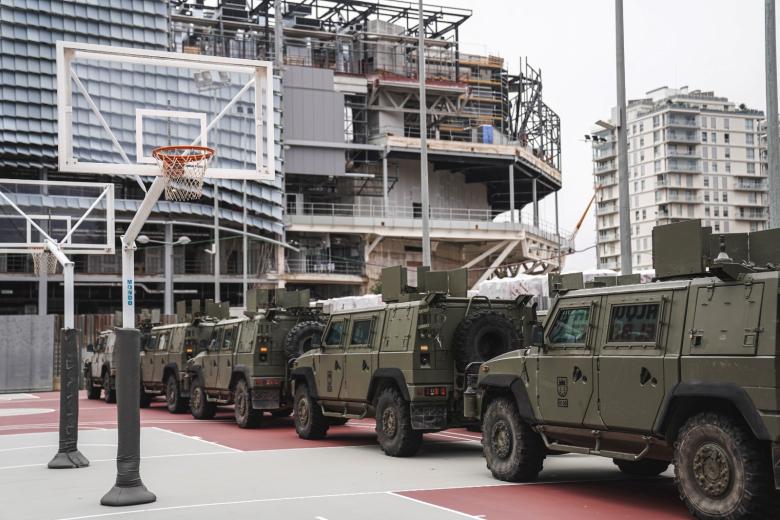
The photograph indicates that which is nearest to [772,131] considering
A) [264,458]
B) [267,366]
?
[264,458]

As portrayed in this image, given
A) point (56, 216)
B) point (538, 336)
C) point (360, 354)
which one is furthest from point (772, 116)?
point (56, 216)

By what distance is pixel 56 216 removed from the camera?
2238cm

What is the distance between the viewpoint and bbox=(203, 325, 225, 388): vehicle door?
22.9 meters

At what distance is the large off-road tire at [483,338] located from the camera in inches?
592

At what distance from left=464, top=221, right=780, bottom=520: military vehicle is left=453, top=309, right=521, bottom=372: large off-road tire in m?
2.07

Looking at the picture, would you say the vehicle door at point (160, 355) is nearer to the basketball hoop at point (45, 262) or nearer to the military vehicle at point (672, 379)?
the basketball hoop at point (45, 262)

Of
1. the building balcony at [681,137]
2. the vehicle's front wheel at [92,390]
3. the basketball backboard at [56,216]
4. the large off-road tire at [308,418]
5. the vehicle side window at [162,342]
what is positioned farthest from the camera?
the building balcony at [681,137]

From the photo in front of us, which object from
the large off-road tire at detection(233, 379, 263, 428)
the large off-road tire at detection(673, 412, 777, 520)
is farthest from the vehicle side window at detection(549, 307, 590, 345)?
the large off-road tire at detection(233, 379, 263, 428)

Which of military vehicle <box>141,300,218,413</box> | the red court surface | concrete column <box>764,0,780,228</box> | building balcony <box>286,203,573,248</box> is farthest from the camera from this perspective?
building balcony <box>286,203,573,248</box>

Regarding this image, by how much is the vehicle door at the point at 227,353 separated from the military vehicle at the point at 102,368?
9732 millimetres

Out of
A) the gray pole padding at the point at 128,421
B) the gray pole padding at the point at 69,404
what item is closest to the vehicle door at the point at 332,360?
the gray pole padding at the point at 69,404

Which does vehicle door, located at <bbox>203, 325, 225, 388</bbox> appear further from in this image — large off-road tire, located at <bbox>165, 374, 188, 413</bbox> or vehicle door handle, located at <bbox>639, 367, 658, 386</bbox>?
vehicle door handle, located at <bbox>639, 367, 658, 386</bbox>

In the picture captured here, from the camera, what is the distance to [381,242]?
245ft

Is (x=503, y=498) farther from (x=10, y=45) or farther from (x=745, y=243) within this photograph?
(x=10, y=45)
